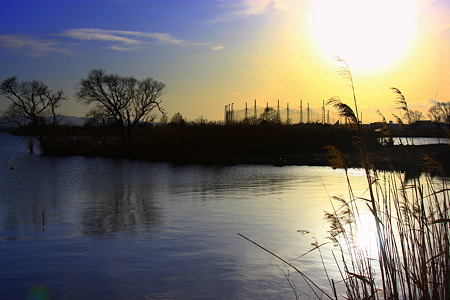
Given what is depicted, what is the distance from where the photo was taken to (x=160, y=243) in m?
6.16

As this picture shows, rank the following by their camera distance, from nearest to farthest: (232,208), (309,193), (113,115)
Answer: (232,208)
(309,193)
(113,115)

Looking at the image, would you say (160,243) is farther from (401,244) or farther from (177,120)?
(177,120)

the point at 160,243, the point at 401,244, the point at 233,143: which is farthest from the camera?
the point at 233,143

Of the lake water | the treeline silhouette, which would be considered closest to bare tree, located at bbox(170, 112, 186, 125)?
the treeline silhouette

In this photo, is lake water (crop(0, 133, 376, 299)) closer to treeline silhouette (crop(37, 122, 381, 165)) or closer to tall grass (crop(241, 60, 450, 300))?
tall grass (crop(241, 60, 450, 300))

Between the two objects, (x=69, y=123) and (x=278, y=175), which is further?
(x=69, y=123)

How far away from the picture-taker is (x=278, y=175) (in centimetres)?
1678

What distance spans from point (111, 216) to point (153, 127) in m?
25.2

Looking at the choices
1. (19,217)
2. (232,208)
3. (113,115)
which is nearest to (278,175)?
(232,208)

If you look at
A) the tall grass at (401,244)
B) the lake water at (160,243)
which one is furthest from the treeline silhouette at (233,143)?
the tall grass at (401,244)

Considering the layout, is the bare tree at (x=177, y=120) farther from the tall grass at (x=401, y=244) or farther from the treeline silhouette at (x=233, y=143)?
the tall grass at (x=401, y=244)

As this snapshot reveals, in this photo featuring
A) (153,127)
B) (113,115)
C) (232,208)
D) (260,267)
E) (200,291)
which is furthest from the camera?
(113,115)

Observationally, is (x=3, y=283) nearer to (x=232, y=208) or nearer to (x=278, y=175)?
(x=232, y=208)

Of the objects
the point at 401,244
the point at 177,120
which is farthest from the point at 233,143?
the point at 401,244
